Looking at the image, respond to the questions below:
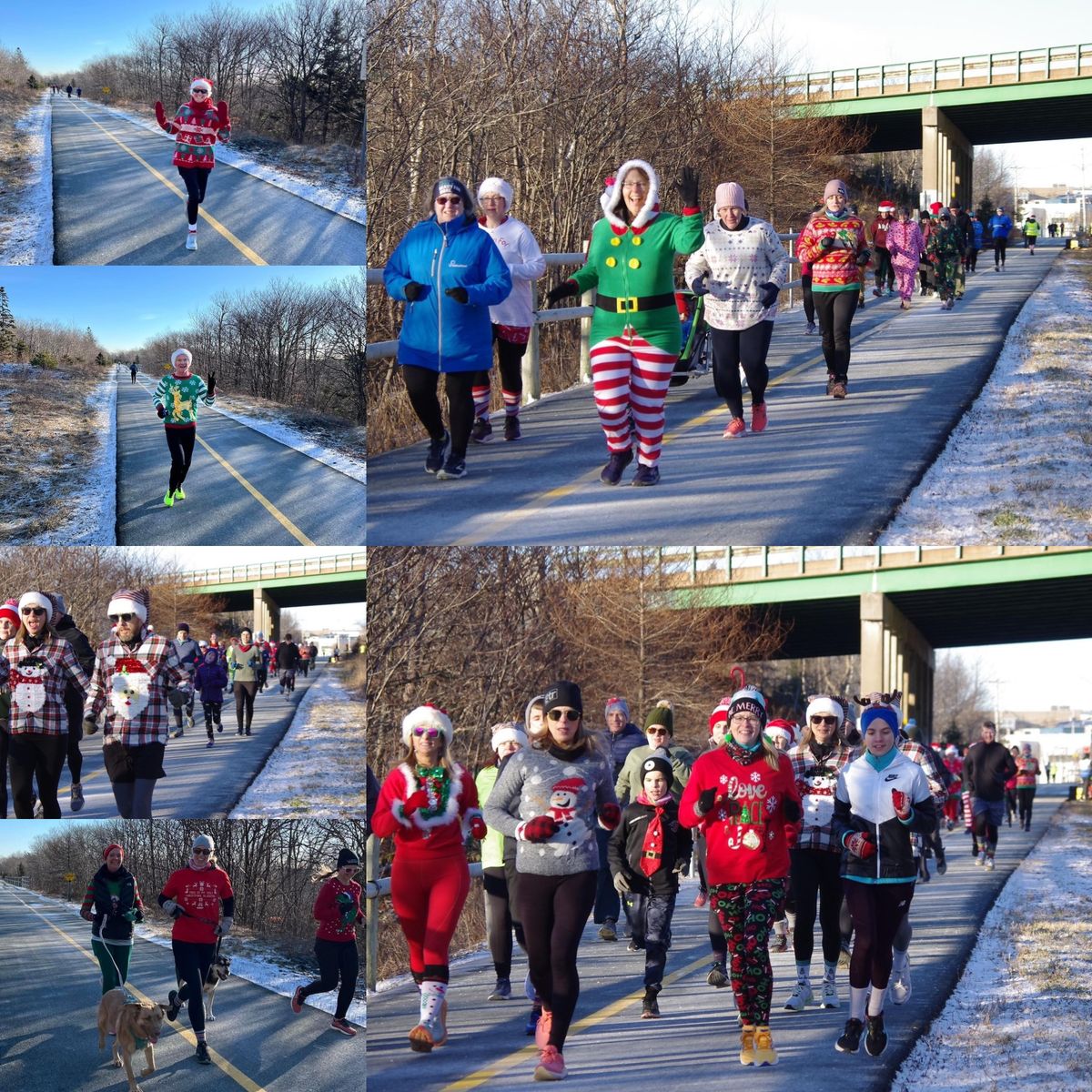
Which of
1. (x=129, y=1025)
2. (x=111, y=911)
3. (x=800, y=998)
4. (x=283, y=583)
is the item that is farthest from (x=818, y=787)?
(x=111, y=911)

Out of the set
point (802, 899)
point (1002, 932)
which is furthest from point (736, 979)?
point (1002, 932)

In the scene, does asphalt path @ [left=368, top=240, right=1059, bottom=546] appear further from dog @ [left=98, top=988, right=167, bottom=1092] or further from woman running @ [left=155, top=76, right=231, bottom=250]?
dog @ [left=98, top=988, right=167, bottom=1092]

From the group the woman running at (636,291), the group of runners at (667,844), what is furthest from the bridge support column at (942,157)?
the group of runners at (667,844)

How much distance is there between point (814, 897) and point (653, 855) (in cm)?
88

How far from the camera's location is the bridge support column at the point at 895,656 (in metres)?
18.0

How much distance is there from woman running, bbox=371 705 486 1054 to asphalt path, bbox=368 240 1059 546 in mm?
2171

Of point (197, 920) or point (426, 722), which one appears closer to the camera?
point (426, 722)

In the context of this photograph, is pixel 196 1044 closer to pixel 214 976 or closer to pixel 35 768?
pixel 214 976

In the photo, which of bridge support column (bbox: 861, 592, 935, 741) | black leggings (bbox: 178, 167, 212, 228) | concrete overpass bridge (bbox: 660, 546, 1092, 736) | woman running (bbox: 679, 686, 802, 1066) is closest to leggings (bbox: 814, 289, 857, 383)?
concrete overpass bridge (bbox: 660, 546, 1092, 736)

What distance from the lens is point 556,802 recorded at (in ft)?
23.8

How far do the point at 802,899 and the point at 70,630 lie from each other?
3990 millimetres

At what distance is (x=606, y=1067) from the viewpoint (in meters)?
7.64

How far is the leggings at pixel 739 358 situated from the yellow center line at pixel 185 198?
2.99 meters

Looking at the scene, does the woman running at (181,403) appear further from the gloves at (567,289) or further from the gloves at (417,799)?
the gloves at (417,799)
